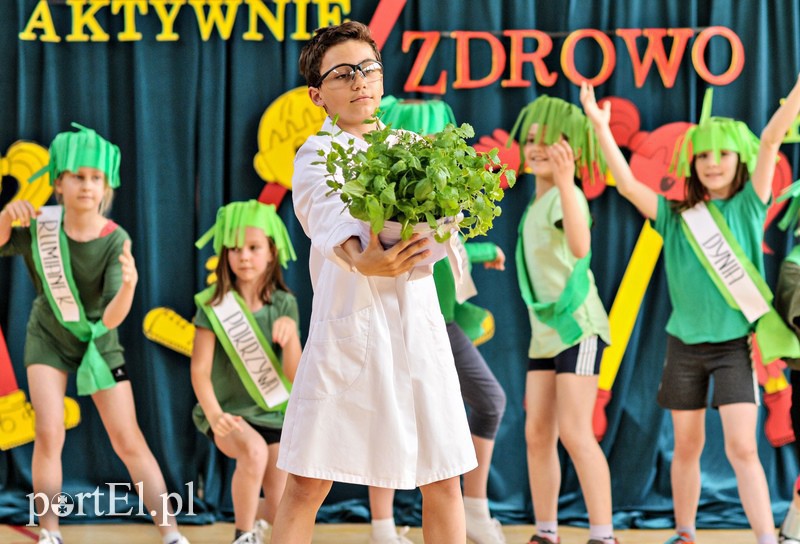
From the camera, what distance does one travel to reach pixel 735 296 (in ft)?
10.9

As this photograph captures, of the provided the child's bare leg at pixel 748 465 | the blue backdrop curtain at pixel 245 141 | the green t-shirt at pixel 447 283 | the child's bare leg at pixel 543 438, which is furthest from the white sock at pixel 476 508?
the child's bare leg at pixel 748 465

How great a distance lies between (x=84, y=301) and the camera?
3.52 meters

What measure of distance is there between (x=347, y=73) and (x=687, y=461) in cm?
190

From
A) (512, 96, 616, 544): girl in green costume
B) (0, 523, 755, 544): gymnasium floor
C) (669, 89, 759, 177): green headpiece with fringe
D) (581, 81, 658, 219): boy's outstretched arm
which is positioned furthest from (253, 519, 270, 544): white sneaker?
(669, 89, 759, 177): green headpiece with fringe

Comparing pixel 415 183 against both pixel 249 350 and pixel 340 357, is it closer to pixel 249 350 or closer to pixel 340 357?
pixel 340 357

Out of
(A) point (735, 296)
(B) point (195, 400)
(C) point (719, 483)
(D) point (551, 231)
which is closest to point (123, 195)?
(B) point (195, 400)

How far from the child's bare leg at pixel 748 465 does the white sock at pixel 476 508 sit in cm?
84

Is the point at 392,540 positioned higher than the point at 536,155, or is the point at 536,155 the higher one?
the point at 536,155

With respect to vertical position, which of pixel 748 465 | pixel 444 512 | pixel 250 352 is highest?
pixel 250 352

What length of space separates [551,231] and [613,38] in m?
1.03

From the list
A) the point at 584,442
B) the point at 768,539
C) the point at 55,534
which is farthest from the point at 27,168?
the point at 768,539

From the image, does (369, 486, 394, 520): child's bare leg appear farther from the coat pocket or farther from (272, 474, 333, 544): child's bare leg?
the coat pocket

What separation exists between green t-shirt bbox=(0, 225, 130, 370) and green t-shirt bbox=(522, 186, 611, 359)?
4.65 ft

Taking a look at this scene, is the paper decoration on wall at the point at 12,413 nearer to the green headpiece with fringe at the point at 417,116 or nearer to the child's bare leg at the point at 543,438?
the green headpiece with fringe at the point at 417,116
